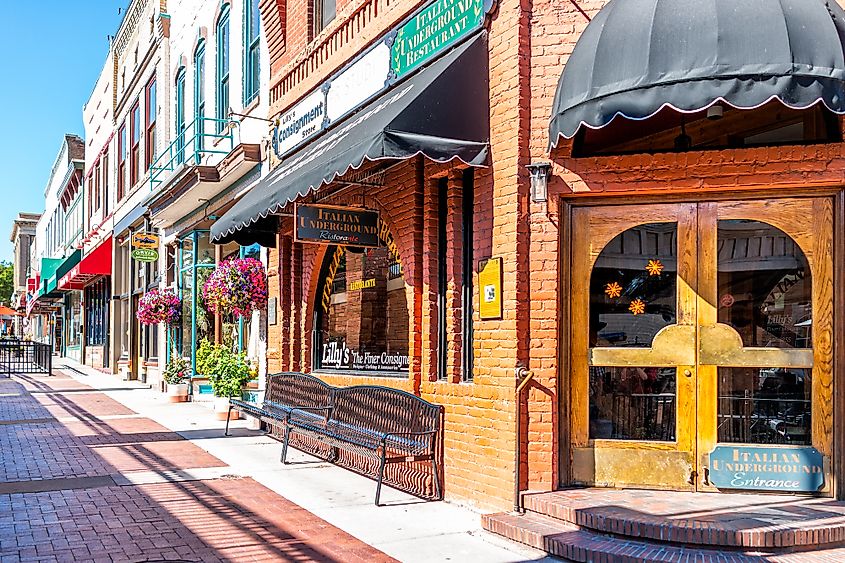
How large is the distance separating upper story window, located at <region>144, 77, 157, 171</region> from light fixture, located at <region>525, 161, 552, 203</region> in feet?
59.3

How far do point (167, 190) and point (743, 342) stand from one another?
45.0ft

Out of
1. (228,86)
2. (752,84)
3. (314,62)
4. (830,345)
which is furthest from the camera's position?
(228,86)

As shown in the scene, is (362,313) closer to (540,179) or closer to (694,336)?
(540,179)

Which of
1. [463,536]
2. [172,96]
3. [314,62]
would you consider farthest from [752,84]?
[172,96]

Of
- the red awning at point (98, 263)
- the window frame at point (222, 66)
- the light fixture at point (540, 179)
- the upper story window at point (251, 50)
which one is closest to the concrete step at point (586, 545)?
the light fixture at point (540, 179)

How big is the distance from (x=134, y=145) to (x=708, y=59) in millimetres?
23054

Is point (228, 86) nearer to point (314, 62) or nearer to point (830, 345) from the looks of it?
point (314, 62)

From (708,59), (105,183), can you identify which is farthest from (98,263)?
(708,59)

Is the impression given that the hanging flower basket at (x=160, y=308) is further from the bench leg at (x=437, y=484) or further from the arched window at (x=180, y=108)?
the bench leg at (x=437, y=484)

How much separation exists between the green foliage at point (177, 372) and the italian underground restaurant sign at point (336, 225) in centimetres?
978

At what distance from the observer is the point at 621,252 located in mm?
A: 7719

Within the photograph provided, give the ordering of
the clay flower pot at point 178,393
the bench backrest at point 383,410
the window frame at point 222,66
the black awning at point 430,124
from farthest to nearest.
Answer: the clay flower pot at point 178,393, the window frame at point 222,66, the bench backrest at point 383,410, the black awning at point 430,124

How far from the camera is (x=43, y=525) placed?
24.4 feet

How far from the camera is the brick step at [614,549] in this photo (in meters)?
6.01
